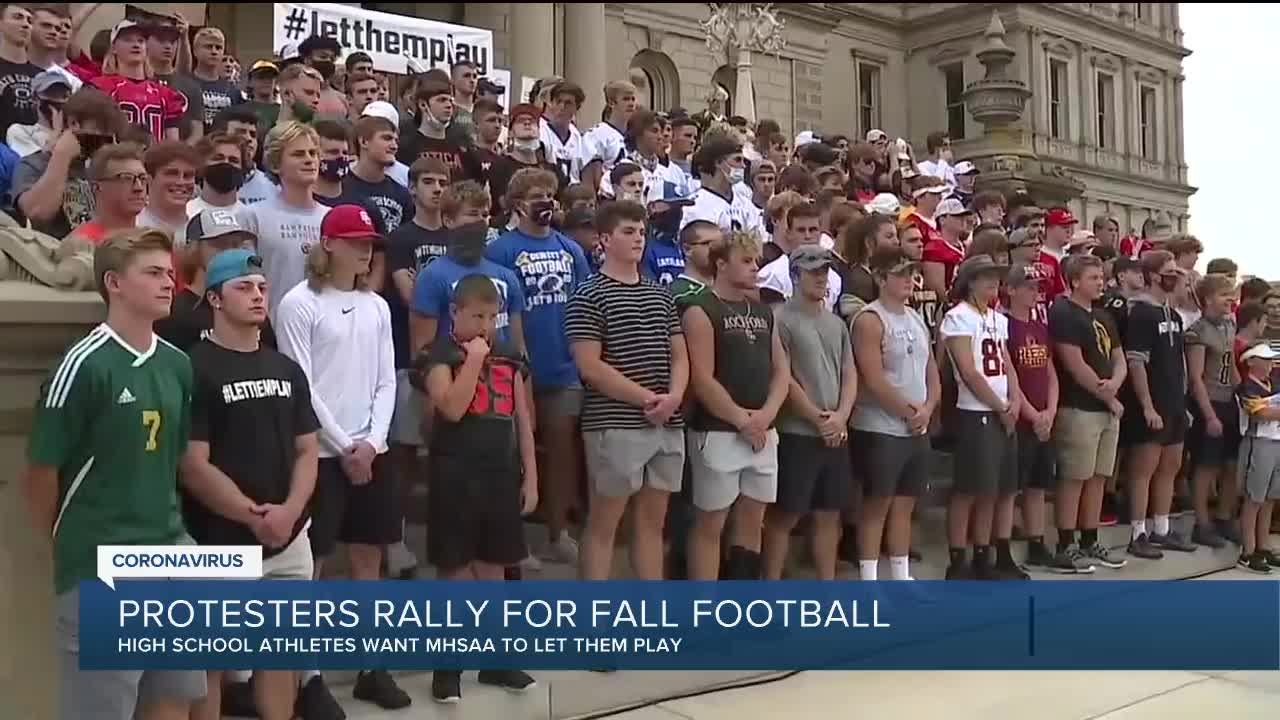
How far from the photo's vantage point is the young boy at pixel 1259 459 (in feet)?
26.9

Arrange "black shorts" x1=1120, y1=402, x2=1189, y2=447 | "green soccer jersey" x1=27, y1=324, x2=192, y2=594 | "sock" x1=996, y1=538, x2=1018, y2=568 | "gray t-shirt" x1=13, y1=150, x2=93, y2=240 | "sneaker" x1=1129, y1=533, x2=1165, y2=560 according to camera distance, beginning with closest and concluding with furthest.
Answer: "green soccer jersey" x1=27, y1=324, x2=192, y2=594
"gray t-shirt" x1=13, y1=150, x2=93, y2=240
"sock" x1=996, y1=538, x2=1018, y2=568
"sneaker" x1=1129, y1=533, x2=1165, y2=560
"black shorts" x1=1120, y1=402, x2=1189, y2=447

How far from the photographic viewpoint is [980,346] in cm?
676

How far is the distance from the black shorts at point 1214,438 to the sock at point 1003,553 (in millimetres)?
2538

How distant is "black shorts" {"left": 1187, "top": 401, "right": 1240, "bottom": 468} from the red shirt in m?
7.32

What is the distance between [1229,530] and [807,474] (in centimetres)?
451

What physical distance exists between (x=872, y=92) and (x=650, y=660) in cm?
4023

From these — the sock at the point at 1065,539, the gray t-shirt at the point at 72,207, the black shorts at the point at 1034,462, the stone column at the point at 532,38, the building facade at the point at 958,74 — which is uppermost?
the building facade at the point at 958,74

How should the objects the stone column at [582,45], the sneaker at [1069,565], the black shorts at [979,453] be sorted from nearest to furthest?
1. the black shorts at [979,453]
2. the sneaker at [1069,565]
3. the stone column at [582,45]

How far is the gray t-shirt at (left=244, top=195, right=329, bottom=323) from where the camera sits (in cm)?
505

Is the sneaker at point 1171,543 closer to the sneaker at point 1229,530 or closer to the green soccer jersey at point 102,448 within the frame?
the sneaker at point 1229,530

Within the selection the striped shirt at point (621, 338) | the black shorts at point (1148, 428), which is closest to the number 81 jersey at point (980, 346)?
the black shorts at point (1148, 428)

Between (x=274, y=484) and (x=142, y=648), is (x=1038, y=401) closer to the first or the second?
(x=274, y=484)

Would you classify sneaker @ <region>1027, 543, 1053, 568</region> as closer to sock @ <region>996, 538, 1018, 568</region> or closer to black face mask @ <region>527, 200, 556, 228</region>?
sock @ <region>996, 538, 1018, 568</region>

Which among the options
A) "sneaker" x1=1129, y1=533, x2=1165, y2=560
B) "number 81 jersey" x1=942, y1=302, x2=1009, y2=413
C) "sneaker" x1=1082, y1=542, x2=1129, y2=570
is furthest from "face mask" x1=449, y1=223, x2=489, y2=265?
"sneaker" x1=1129, y1=533, x2=1165, y2=560
